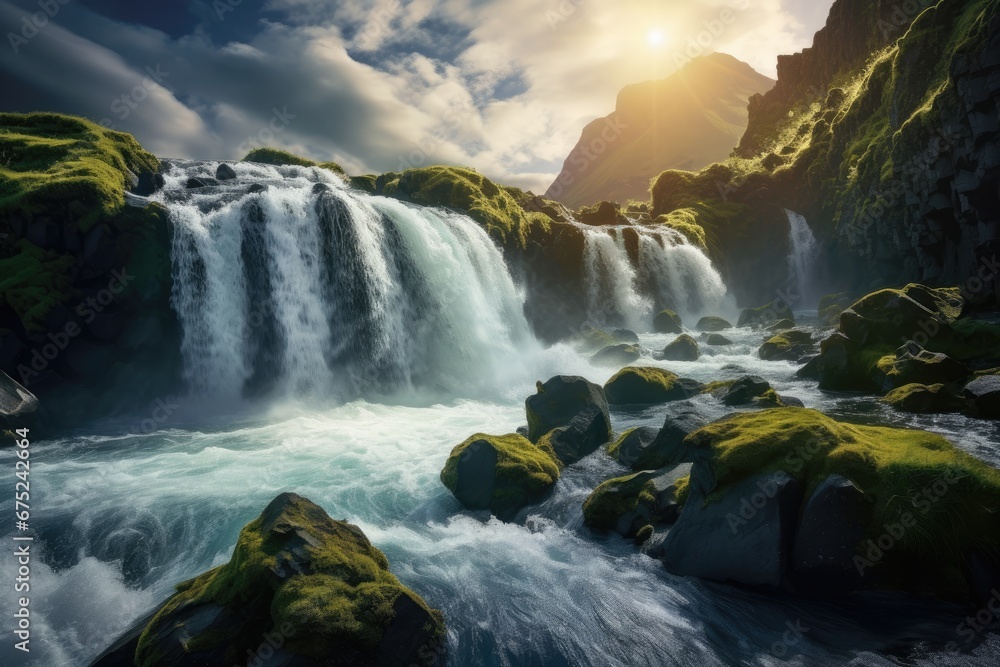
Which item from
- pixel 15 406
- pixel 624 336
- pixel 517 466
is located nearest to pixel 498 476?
pixel 517 466

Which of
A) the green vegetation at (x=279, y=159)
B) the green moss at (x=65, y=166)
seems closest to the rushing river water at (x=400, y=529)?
the green moss at (x=65, y=166)

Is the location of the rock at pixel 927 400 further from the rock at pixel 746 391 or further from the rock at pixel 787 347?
the rock at pixel 787 347

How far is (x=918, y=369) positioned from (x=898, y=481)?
1175 cm

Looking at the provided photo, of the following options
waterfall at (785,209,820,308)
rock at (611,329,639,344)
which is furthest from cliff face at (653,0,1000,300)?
rock at (611,329,639,344)

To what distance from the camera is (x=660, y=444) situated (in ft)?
37.9

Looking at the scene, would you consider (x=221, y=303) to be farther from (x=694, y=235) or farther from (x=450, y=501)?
(x=694, y=235)

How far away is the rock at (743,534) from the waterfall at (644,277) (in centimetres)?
3580

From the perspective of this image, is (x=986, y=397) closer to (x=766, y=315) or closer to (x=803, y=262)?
(x=766, y=315)

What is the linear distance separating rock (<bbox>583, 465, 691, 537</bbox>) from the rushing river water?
1.23 feet

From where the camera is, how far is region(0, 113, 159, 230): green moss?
65.0ft

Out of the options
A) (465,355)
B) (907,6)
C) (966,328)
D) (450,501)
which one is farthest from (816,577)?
(907,6)

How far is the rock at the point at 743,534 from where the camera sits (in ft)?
23.5

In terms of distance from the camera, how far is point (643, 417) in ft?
57.1

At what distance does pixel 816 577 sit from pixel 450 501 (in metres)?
7.36
